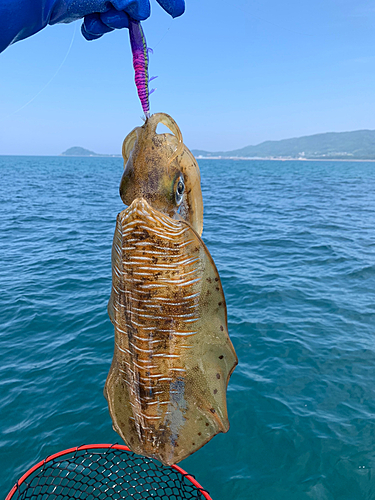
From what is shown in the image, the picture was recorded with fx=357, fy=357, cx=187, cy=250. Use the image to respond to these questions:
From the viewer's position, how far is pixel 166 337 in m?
2.74

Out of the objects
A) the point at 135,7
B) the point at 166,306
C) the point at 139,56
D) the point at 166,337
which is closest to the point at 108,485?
the point at 166,337

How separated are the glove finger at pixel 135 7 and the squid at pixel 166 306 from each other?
673 millimetres

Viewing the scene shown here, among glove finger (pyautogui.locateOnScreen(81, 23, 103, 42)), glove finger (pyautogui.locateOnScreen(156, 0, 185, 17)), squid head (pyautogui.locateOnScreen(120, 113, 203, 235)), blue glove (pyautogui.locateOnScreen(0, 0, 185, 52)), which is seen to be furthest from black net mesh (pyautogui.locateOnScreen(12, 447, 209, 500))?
glove finger (pyautogui.locateOnScreen(156, 0, 185, 17))

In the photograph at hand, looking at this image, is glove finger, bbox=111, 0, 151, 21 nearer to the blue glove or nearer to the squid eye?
the blue glove

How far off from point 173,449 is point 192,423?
0.30 meters

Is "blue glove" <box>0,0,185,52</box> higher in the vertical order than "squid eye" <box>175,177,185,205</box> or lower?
higher

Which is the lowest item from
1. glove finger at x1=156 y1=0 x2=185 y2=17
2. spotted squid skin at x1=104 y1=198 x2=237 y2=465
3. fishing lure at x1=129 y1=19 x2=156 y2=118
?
spotted squid skin at x1=104 y1=198 x2=237 y2=465

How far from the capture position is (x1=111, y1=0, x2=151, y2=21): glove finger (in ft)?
8.02

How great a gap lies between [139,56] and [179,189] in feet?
3.17

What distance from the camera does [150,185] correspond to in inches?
106

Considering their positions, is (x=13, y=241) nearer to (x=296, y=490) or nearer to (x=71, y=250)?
(x=71, y=250)

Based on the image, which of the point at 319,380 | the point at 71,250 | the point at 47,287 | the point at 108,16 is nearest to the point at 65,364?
the point at 47,287

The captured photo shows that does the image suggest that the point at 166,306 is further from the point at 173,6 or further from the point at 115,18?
the point at 173,6

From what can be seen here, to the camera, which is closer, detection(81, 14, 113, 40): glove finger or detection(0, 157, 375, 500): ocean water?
detection(81, 14, 113, 40): glove finger
